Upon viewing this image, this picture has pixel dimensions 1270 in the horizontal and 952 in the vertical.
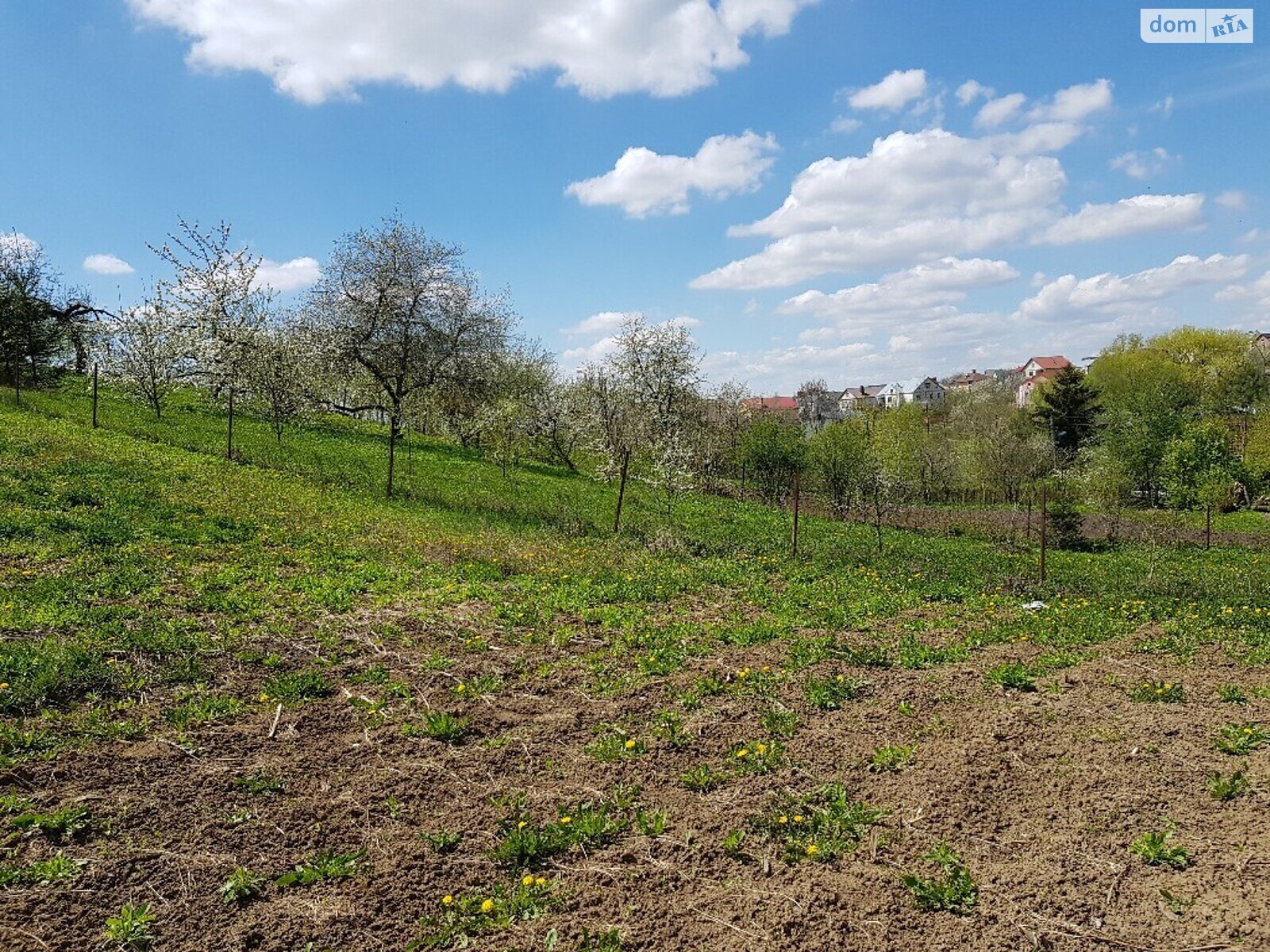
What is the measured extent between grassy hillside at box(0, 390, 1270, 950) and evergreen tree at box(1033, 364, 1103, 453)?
36986 mm

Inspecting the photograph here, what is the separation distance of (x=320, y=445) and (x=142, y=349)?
682 centimetres

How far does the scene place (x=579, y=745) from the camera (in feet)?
18.1

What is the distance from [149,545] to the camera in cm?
995

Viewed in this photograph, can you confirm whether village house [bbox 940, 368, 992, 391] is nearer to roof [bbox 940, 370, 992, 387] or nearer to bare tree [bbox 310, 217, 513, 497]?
roof [bbox 940, 370, 992, 387]

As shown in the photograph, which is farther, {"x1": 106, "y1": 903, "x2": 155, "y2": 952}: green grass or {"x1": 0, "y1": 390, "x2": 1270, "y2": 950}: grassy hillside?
{"x1": 0, "y1": 390, "x2": 1270, "y2": 950}: grassy hillside

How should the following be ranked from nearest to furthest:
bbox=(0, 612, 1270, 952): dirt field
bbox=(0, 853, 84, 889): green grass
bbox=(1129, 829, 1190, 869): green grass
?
bbox=(0, 612, 1270, 952): dirt field → bbox=(0, 853, 84, 889): green grass → bbox=(1129, 829, 1190, 869): green grass

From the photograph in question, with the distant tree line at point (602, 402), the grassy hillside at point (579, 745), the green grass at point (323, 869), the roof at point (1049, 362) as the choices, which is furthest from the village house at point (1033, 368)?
the green grass at point (323, 869)

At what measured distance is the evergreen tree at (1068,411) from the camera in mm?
44062

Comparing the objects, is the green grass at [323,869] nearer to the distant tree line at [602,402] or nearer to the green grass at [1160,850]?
the green grass at [1160,850]

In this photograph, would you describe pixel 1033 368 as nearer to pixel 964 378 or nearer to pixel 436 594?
pixel 964 378

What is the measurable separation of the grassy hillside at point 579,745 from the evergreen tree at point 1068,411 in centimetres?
3699

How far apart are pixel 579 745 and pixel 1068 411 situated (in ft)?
157

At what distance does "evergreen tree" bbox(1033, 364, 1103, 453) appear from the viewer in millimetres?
44062

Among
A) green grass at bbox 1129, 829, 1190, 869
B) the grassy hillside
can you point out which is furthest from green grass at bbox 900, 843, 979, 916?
green grass at bbox 1129, 829, 1190, 869
